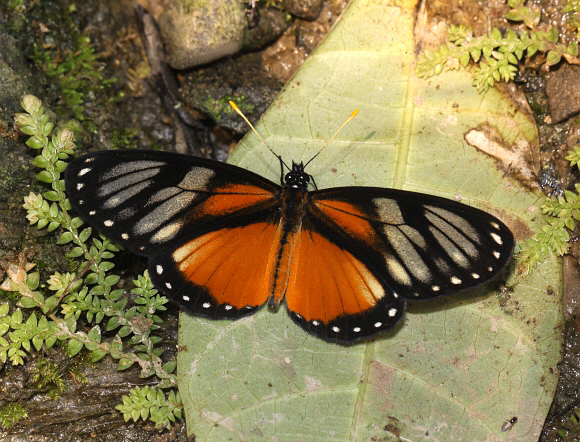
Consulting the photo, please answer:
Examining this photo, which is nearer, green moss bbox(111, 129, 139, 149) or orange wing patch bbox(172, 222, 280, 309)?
orange wing patch bbox(172, 222, 280, 309)

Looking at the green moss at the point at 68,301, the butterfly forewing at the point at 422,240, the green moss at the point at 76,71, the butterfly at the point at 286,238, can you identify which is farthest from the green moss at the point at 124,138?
the butterfly forewing at the point at 422,240

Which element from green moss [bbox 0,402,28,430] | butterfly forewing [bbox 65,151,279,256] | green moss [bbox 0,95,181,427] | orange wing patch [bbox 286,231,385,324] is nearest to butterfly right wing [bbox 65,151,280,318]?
butterfly forewing [bbox 65,151,279,256]

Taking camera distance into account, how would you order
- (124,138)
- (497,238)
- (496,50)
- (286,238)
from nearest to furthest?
(497,238) → (286,238) → (496,50) → (124,138)

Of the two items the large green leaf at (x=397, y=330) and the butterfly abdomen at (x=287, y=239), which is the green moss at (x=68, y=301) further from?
the butterfly abdomen at (x=287, y=239)

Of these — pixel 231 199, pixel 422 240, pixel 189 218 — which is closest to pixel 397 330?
pixel 422 240

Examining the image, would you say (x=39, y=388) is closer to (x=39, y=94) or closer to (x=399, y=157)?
(x=39, y=94)

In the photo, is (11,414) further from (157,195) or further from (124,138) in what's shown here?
(124,138)

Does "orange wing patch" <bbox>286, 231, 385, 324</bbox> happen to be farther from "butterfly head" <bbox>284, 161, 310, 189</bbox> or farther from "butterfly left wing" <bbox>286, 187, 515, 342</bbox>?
"butterfly head" <bbox>284, 161, 310, 189</bbox>
